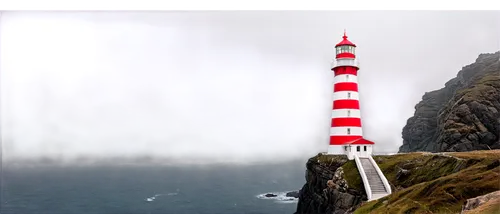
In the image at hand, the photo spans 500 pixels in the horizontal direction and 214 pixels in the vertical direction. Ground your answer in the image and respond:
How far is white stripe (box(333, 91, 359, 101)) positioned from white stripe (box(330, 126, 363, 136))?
27.4 inches

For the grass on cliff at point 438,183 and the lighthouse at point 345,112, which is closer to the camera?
the grass on cliff at point 438,183

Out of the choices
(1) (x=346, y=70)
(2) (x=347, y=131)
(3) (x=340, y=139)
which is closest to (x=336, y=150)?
(3) (x=340, y=139)

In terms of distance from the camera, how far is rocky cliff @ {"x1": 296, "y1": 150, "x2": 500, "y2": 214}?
6.71 meters

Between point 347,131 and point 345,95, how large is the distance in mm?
864

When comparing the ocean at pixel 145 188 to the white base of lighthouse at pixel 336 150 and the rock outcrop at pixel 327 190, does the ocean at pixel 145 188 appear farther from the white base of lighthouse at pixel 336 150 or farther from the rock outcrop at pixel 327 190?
the white base of lighthouse at pixel 336 150

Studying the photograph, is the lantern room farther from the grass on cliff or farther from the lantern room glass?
the grass on cliff

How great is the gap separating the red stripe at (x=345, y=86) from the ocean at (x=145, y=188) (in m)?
2.06

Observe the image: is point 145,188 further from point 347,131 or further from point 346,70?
point 346,70

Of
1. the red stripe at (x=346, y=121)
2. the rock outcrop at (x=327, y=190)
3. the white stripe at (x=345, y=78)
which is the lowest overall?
the rock outcrop at (x=327, y=190)

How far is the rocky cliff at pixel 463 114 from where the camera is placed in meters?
11.0

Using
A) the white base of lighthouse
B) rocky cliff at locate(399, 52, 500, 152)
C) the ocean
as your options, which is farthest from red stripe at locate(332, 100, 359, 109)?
the ocean

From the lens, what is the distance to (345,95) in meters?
10.8

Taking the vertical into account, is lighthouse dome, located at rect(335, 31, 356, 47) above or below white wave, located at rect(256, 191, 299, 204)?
above

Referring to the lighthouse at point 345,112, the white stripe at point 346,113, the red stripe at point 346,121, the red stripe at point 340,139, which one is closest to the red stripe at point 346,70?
the lighthouse at point 345,112
